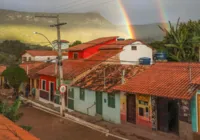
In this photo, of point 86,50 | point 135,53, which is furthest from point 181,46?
point 86,50

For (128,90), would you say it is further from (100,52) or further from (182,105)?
(100,52)

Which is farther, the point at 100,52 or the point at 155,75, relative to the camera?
the point at 100,52

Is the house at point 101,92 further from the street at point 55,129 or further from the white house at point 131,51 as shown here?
the white house at point 131,51

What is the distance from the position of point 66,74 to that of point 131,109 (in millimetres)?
9747

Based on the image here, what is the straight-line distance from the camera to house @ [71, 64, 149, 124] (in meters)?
19.0

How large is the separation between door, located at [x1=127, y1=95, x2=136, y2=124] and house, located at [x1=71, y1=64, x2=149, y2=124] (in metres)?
0.62

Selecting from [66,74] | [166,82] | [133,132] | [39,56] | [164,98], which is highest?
[39,56]

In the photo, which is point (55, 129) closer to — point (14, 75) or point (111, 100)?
point (111, 100)

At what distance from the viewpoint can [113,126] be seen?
1797 cm

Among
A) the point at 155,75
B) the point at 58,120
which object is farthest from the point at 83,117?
the point at 155,75

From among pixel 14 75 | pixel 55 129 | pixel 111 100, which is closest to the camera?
pixel 55 129

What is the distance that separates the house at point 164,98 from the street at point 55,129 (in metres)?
2.73

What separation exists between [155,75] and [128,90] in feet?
8.06

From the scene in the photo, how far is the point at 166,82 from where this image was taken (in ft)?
52.8
